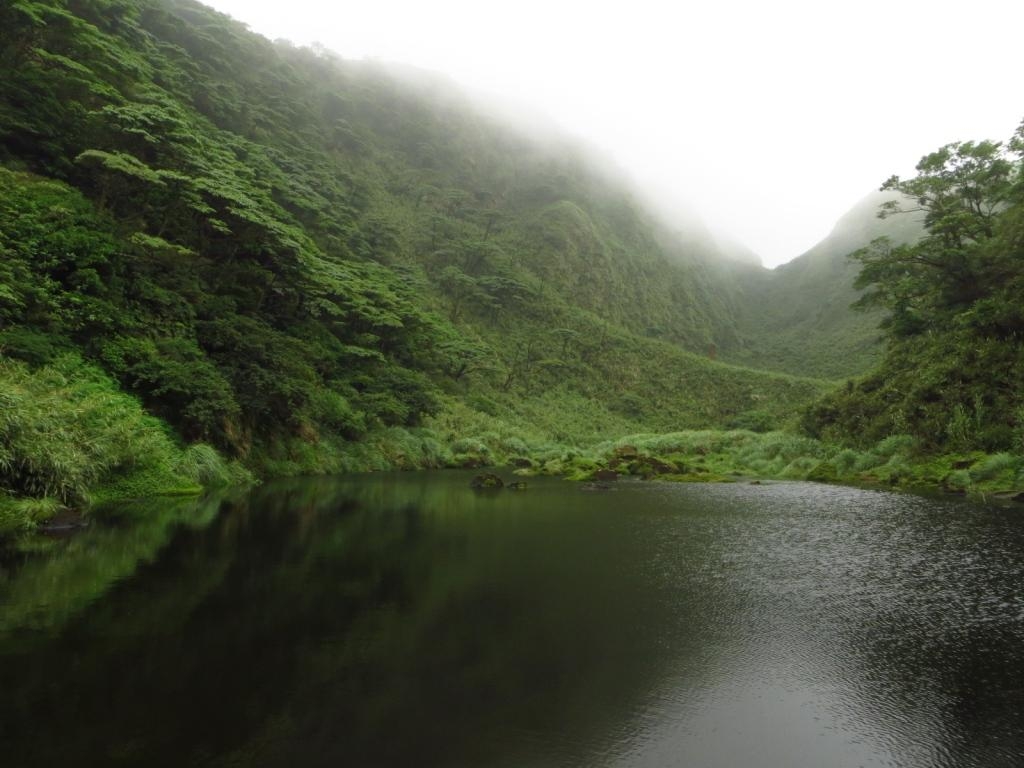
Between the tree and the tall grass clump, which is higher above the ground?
the tree

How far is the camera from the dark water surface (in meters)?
4.96

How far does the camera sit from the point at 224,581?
972cm

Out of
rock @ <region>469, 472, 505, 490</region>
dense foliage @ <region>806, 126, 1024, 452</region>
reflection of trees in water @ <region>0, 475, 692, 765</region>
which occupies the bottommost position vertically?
rock @ <region>469, 472, 505, 490</region>

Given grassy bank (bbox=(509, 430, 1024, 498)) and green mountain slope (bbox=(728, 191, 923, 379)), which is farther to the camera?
green mountain slope (bbox=(728, 191, 923, 379))

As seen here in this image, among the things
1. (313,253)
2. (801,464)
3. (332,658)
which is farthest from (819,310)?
(332,658)

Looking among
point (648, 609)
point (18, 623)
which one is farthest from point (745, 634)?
point (18, 623)

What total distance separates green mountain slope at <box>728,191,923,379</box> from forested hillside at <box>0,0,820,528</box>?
10.2 meters

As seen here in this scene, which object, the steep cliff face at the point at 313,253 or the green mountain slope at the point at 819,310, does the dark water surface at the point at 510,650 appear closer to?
the steep cliff face at the point at 313,253

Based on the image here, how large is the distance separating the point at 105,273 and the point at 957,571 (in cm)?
2873

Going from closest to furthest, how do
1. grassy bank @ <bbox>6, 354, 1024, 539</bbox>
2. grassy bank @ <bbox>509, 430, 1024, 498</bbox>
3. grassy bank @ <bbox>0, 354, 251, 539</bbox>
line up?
grassy bank @ <bbox>0, 354, 251, 539</bbox> < grassy bank @ <bbox>6, 354, 1024, 539</bbox> < grassy bank @ <bbox>509, 430, 1024, 498</bbox>

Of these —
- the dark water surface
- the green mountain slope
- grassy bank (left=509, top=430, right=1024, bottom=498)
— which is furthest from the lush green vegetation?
the dark water surface

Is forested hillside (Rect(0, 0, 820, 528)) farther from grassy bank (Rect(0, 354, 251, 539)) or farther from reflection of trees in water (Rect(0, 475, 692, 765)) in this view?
reflection of trees in water (Rect(0, 475, 692, 765))

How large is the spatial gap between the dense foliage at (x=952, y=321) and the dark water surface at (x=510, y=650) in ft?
49.4

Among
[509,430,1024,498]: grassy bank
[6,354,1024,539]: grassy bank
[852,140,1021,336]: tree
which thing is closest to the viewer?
[6,354,1024,539]: grassy bank
